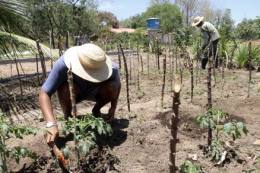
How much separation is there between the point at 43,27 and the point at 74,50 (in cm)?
1642

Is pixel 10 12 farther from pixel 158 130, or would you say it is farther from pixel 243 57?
pixel 243 57

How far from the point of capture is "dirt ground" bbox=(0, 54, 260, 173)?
10.7ft

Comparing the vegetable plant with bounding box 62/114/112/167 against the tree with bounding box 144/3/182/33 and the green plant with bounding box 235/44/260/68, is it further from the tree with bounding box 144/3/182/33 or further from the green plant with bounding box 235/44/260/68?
the tree with bounding box 144/3/182/33

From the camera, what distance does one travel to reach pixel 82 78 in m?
3.48

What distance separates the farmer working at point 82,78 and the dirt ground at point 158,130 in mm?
382

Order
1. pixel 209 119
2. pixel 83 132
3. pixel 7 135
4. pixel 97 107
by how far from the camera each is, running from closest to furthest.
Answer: pixel 7 135 → pixel 83 132 → pixel 209 119 → pixel 97 107

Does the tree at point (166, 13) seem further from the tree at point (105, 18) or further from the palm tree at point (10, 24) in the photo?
the palm tree at point (10, 24)

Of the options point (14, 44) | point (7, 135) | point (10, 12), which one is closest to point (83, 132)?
point (7, 135)

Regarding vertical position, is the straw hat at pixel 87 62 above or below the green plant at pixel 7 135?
above

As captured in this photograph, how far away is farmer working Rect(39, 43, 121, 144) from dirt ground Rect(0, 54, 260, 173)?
382mm

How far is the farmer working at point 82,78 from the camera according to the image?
3268 mm

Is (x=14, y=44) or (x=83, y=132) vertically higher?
(x=14, y=44)

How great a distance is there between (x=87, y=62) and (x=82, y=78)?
0.54 ft

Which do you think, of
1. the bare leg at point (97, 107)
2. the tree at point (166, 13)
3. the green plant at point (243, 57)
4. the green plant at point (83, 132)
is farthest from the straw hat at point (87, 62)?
the tree at point (166, 13)
